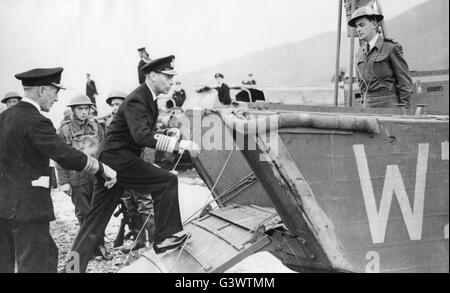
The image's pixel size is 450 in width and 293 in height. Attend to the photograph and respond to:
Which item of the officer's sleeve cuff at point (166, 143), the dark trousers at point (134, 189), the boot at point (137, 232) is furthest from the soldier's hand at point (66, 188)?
the officer's sleeve cuff at point (166, 143)

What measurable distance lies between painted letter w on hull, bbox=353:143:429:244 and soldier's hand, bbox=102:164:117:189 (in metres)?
1.80

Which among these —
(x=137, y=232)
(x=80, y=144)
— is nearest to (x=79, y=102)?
(x=80, y=144)

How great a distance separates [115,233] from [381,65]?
4.27 meters

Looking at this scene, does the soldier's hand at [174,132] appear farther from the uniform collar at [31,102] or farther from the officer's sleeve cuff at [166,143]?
the uniform collar at [31,102]

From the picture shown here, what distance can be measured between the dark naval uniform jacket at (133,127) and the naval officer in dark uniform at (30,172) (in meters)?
0.41

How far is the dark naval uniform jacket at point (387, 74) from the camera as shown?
401 cm

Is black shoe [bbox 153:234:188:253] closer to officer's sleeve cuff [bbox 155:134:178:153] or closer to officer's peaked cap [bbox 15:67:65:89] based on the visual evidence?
officer's sleeve cuff [bbox 155:134:178:153]

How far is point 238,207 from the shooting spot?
4129mm

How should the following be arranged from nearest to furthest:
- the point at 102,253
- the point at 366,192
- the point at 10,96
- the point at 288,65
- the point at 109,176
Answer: the point at 366,192 < the point at 109,176 < the point at 102,253 < the point at 10,96 < the point at 288,65

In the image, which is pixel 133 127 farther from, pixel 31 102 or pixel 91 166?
pixel 31 102

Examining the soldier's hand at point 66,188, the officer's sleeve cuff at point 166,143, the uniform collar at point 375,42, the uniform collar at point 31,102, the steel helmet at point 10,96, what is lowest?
the soldier's hand at point 66,188

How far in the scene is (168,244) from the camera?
3506 millimetres

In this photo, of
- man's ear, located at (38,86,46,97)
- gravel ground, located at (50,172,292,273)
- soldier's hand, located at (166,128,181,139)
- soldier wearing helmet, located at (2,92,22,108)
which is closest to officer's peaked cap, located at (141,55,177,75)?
soldier's hand, located at (166,128,181,139)

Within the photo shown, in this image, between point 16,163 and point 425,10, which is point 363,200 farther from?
point 425,10
